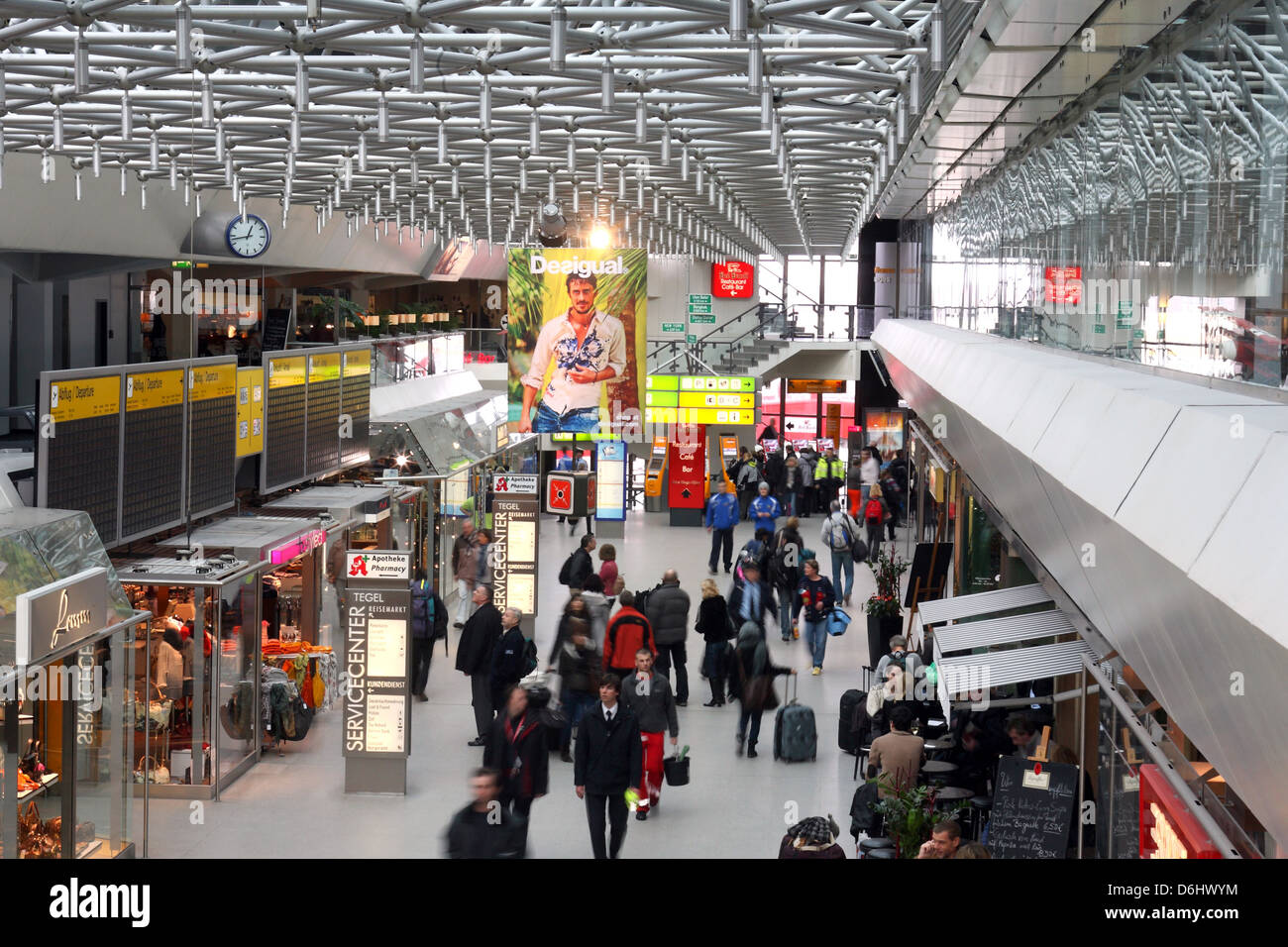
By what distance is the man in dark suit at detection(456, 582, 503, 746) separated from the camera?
14.1 meters

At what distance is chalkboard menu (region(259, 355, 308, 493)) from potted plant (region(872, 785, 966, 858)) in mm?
9366

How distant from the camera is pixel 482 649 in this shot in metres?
14.1

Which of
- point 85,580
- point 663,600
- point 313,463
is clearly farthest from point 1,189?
point 85,580

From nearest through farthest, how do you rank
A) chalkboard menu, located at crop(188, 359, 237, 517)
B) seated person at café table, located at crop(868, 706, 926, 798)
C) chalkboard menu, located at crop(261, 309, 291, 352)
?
1. seated person at café table, located at crop(868, 706, 926, 798)
2. chalkboard menu, located at crop(188, 359, 237, 517)
3. chalkboard menu, located at crop(261, 309, 291, 352)

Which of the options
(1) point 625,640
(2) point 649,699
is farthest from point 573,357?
(2) point 649,699

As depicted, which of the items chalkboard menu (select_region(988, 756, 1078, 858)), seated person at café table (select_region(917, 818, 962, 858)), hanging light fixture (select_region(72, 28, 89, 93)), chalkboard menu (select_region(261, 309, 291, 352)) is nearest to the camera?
seated person at café table (select_region(917, 818, 962, 858))

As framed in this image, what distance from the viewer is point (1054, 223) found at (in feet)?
40.4

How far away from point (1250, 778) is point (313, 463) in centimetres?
1566

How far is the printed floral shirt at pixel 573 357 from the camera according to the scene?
20734 millimetres

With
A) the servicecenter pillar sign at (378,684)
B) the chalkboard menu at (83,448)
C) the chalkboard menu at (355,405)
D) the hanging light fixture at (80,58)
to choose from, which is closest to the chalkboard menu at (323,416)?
the chalkboard menu at (355,405)

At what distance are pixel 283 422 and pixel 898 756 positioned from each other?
30.6ft

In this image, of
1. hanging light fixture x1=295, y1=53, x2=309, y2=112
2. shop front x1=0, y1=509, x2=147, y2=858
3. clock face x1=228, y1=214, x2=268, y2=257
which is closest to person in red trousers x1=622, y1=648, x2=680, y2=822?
shop front x1=0, y1=509, x2=147, y2=858

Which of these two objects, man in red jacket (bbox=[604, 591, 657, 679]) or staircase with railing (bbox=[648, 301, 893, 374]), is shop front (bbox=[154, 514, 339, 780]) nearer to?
man in red jacket (bbox=[604, 591, 657, 679])
